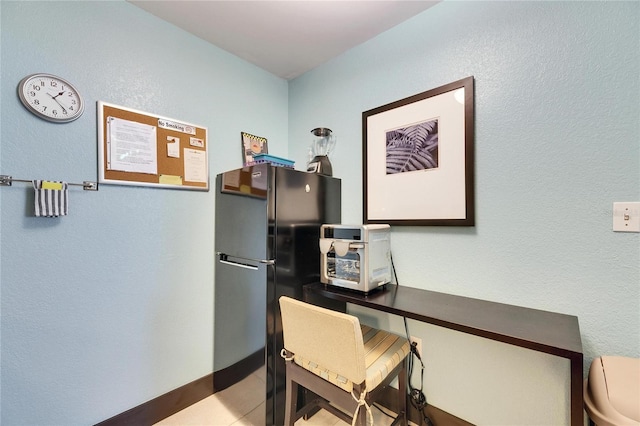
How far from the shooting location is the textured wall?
1.13 meters

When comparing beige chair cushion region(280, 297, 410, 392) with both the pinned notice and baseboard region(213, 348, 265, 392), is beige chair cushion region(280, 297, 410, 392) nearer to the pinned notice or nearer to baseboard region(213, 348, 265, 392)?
baseboard region(213, 348, 265, 392)

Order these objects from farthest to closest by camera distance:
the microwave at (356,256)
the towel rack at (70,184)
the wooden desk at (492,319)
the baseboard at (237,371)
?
the baseboard at (237,371) → the microwave at (356,256) → the towel rack at (70,184) → the wooden desk at (492,319)

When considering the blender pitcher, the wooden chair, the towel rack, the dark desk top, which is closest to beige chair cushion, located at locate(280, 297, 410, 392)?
the wooden chair

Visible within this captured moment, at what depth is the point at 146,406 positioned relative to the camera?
1.63 metres

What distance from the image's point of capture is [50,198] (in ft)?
4.30

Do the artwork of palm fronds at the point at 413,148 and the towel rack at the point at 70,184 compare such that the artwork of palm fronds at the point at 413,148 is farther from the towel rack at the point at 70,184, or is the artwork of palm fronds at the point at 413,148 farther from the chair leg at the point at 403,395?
the towel rack at the point at 70,184

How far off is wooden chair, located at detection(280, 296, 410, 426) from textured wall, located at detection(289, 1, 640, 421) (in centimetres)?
56

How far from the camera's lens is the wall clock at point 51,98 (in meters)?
1.29

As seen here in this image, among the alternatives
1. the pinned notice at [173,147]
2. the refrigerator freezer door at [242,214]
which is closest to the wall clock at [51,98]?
the pinned notice at [173,147]

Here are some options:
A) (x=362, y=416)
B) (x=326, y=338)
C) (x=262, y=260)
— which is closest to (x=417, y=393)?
(x=362, y=416)

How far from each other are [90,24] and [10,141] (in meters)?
0.76

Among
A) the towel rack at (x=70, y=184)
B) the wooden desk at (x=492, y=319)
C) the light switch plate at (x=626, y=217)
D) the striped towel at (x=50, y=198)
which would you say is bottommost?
the wooden desk at (x=492, y=319)

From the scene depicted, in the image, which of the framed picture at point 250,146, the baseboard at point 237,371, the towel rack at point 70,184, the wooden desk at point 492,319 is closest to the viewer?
the wooden desk at point 492,319

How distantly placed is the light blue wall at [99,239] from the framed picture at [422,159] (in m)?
1.16
